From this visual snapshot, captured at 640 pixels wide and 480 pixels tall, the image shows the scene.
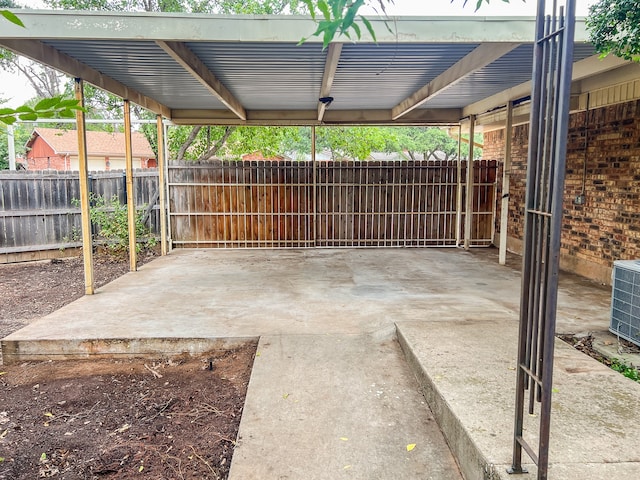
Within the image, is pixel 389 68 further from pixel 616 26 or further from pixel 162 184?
pixel 162 184

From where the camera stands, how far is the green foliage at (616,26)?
3477 mm

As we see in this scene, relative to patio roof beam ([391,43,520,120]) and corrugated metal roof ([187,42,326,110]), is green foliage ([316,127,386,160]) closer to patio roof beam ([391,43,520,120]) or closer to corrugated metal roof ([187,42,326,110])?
corrugated metal roof ([187,42,326,110])

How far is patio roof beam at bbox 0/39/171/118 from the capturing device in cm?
460

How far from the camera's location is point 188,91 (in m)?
7.58

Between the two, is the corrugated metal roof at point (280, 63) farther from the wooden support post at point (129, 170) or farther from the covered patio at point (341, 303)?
the wooden support post at point (129, 170)

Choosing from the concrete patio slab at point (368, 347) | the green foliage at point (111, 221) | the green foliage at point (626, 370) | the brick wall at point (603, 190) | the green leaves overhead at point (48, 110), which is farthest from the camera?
the green foliage at point (111, 221)

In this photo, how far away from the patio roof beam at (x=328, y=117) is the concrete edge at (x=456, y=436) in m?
7.24

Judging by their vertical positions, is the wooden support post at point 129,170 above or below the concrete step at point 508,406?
above

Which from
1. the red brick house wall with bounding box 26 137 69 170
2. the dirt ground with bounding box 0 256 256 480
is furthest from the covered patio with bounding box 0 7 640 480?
the red brick house wall with bounding box 26 137 69 170

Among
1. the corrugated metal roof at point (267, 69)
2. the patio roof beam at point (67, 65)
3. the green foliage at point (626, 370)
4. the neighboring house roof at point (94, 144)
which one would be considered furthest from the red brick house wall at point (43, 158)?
the green foliage at point (626, 370)

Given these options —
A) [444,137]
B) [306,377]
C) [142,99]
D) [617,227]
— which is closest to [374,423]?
[306,377]

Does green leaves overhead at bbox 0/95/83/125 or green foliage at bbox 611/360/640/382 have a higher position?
green leaves overhead at bbox 0/95/83/125

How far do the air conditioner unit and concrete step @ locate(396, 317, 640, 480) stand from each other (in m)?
0.61

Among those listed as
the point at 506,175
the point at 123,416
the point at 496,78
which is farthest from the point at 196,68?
the point at 506,175
